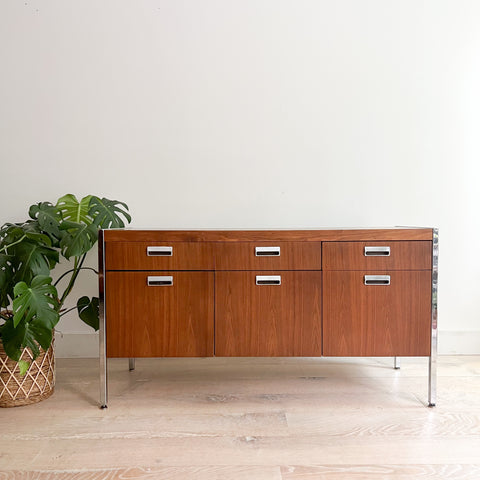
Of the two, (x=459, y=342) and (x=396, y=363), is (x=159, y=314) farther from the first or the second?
(x=459, y=342)

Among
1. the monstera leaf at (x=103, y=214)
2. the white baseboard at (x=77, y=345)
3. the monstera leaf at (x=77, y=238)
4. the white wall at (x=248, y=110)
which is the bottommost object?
the white baseboard at (x=77, y=345)

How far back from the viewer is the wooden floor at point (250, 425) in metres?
1.53

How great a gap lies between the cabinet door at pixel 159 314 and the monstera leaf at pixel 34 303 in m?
0.24

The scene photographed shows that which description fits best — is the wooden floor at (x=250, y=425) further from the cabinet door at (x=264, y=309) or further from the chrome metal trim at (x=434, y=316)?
the cabinet door at (x=264, y=309)

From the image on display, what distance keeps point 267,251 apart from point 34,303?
3.09 ft

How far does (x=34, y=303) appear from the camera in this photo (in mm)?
1868

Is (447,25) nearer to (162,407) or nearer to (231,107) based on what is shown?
(231,107)

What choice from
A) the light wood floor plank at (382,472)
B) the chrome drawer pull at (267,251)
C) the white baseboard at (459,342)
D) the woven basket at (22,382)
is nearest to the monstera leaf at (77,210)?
the woven basket at (22,382)

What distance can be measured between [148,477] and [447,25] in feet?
8.62

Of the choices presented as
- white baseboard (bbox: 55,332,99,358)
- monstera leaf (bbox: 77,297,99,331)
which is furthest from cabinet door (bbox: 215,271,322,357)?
white baseboard (bbox: 55,332,99,358)

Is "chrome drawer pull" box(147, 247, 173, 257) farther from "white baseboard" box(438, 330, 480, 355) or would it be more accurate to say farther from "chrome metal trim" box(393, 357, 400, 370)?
"white baseboard" box(438, 330, 480, 355)

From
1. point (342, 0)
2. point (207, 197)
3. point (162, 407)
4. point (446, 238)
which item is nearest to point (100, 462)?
point (162, 407)

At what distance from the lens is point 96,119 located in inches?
106

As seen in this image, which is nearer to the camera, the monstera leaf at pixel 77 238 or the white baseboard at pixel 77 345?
the monstera leaf at pixel 77 238
